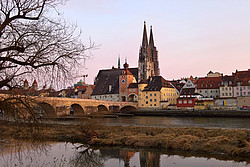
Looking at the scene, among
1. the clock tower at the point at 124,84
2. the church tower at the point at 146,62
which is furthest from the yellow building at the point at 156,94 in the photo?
the church tower at the point at 146,62

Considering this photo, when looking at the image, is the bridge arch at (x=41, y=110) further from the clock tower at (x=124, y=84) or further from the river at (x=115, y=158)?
the clock tower at (x=124, y=84)

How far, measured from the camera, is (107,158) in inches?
623

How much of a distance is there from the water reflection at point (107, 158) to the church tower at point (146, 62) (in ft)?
282

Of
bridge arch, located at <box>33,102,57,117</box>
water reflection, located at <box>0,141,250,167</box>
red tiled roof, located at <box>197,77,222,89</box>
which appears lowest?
water reflection, located at <box>0,141,250,167</box>

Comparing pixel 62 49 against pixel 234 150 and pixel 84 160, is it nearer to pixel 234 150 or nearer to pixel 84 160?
pixel 84 160

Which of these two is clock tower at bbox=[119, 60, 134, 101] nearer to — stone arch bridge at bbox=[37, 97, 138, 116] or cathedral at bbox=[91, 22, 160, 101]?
cathedral at bbox=[91, 22, 160, 101]

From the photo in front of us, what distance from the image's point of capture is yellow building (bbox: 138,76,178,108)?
78.3 meters

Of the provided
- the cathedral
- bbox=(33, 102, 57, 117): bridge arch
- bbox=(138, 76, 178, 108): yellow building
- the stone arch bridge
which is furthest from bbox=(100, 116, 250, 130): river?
the cathedral

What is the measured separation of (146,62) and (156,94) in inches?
1224

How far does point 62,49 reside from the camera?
6074mm

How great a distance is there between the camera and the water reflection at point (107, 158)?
46.6ft

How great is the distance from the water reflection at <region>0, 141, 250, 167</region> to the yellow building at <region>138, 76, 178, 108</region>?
6081 centimetres

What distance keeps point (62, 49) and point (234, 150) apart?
13276 millimetres

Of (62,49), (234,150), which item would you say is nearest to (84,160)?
(234,150)
